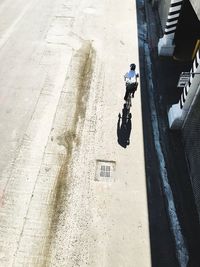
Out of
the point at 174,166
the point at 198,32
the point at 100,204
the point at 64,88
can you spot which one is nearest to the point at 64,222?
the point at 100,204

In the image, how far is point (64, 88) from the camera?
38.8 feet

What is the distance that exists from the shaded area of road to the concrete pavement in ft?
0.85

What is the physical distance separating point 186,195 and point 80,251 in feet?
11.0

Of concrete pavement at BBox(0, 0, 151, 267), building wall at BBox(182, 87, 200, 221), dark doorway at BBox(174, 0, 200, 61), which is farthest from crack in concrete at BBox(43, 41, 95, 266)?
dark doorway at BBox(174, 0, 200, 61)

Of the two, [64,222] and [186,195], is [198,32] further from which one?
[64,222]

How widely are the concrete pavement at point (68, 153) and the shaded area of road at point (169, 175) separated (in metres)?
0.26

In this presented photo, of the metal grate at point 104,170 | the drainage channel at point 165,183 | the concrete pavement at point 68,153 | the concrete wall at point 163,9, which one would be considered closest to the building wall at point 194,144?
the drainage channel at point 165,183

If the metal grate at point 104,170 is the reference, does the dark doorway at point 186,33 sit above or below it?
above

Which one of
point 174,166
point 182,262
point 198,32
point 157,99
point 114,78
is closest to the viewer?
point 182,262

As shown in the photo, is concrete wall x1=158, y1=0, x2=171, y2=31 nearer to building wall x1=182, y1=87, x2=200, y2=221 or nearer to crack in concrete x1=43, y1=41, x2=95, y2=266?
crack in concrete x1=43, y1=41, x2=95, y2=266

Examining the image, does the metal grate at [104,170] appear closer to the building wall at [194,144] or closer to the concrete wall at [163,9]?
the building wall at [194,144]

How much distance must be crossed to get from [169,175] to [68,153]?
312cm

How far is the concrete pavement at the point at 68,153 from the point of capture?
7406 millimetres

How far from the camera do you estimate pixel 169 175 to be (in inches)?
358
